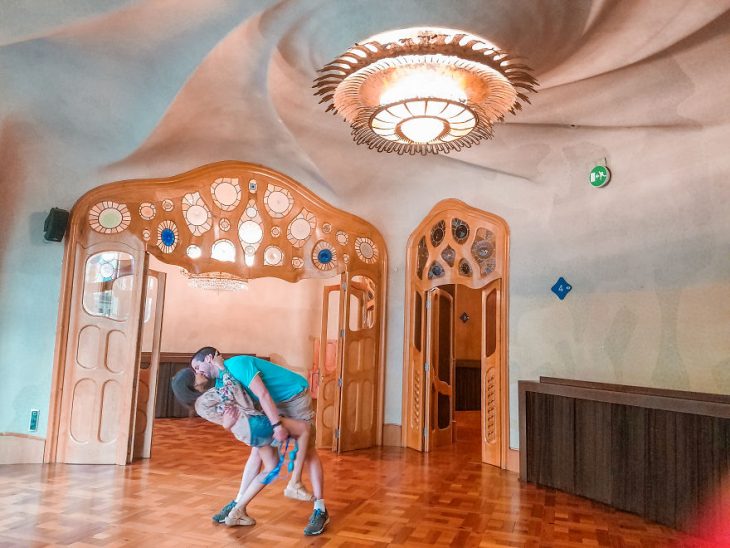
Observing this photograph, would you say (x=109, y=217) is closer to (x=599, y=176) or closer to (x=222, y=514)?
(x=222, y=514)

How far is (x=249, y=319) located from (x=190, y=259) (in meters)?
4.04

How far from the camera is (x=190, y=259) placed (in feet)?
20.7

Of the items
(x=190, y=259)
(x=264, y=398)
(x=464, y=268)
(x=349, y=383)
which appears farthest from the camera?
(x=349, y=383)

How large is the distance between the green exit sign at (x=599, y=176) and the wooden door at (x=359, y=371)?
300 cm

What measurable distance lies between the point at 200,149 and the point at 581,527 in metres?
5.18

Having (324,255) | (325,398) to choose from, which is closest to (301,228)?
(324,255)

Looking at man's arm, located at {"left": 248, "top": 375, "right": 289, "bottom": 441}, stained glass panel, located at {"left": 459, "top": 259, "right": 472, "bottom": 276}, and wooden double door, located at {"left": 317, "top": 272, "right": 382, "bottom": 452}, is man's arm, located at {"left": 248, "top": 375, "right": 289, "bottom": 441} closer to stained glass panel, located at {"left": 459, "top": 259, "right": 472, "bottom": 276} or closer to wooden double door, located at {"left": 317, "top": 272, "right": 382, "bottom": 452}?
wooden double door, located at {"left": 317, "top": 272, "right": 382, "bottom": 452}

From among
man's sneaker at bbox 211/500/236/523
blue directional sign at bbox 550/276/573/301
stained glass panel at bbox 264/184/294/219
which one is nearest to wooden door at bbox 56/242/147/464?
stained glass panel at bbox 264/184/294/219

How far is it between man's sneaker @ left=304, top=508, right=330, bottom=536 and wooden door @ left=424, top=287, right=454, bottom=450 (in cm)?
320

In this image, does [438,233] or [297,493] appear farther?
[438,233]

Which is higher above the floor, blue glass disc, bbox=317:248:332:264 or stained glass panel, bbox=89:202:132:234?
stained glass panel, bbox=89:202:132:234

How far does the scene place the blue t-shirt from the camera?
351cm

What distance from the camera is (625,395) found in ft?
14.4

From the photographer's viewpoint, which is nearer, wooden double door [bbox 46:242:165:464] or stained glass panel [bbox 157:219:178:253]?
wooden double door [bbox 46:242:165:464]
